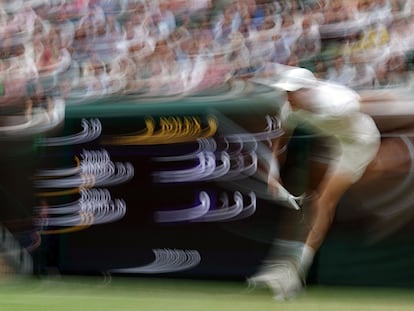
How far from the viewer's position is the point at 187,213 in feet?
15.0

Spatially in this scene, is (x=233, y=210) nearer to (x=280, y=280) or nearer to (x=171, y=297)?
(x=280, y=280)

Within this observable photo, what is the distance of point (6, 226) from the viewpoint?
4961 millimetres

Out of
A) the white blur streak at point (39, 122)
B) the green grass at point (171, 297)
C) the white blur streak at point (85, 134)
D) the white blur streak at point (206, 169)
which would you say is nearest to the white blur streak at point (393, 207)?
the green grass at point (171, 297)

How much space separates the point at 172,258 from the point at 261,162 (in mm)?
809

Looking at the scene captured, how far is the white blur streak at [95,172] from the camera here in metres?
4.67

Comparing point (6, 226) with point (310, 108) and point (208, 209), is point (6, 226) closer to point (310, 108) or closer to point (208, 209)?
point (208, 209)

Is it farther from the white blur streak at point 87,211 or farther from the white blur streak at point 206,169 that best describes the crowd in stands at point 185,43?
the white blur streak at point 87,211

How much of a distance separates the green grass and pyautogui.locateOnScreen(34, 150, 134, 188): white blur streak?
617 mm

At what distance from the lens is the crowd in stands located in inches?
193

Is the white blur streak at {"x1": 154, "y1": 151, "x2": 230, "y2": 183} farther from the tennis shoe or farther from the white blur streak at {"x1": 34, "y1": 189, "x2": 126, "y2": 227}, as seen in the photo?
the tennis shoe

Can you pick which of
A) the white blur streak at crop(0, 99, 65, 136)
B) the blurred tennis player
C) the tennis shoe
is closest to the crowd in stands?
the white blur streak at crop(0, 99, 65, 136)

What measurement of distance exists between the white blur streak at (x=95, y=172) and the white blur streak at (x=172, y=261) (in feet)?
1.67

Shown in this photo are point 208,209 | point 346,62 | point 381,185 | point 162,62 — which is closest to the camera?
point 381,185

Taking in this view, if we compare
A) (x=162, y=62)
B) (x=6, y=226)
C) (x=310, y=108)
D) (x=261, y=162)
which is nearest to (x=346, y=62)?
(x=310, y=108)
